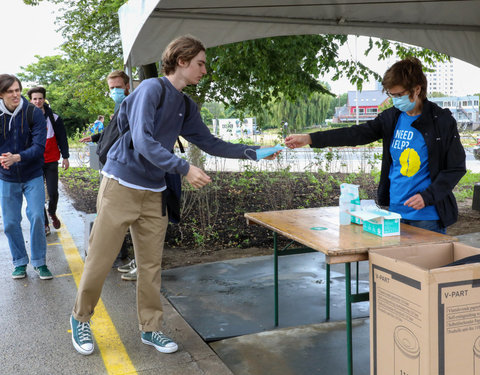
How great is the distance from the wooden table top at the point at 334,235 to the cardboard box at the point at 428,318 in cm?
19

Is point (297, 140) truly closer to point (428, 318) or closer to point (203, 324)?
point (203, 324)

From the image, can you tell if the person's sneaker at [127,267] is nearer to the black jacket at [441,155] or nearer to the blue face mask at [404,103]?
the black jacket at [441,155]

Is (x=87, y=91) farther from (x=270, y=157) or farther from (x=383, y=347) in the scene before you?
(x=383, y=347)

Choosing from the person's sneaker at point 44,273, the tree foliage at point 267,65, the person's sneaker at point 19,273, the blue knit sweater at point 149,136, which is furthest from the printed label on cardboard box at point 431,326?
the tree foliage at point 267,65

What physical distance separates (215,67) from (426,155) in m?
5.10

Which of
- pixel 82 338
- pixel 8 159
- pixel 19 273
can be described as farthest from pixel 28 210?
pixel 82 338

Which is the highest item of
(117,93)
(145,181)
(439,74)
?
(439,74)

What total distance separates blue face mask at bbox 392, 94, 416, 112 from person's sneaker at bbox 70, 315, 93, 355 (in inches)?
100

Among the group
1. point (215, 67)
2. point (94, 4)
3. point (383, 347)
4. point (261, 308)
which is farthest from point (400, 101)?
point (94, 4)

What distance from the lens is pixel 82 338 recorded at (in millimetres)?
3420

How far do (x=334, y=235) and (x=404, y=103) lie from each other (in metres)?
0.96

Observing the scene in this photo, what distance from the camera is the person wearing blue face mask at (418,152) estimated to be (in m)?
3.04

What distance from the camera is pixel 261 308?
4219 mm

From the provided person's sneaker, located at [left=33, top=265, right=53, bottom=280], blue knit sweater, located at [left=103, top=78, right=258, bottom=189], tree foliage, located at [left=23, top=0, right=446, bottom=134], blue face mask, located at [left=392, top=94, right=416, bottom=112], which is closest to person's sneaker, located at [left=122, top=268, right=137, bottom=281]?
person's sneaker, located at [left=33, top=265, right=53, bottom=280]
